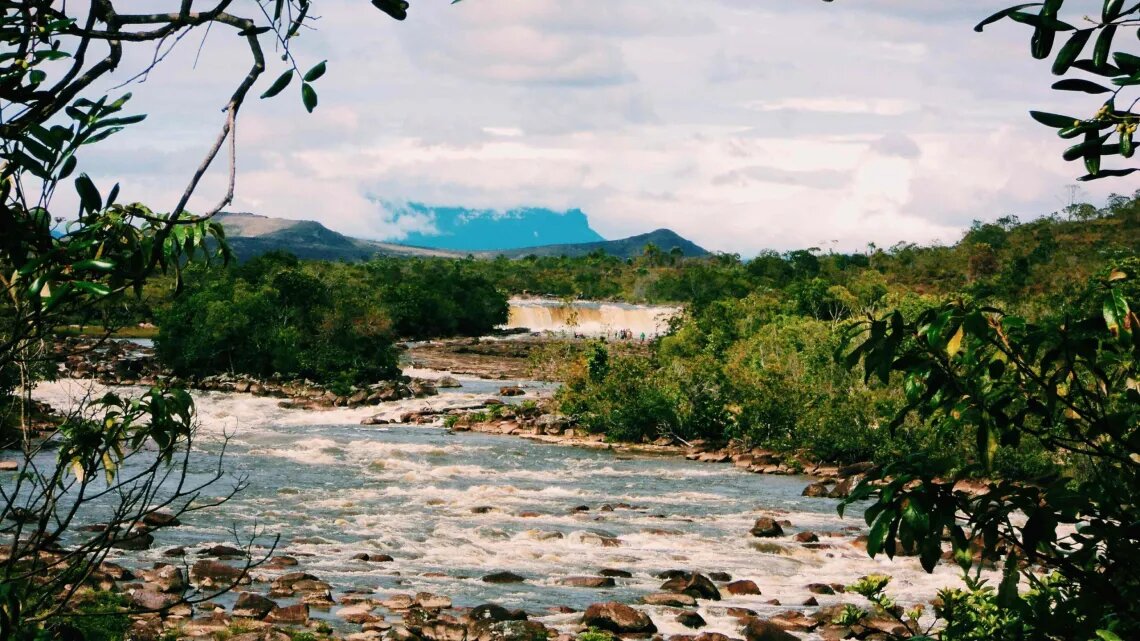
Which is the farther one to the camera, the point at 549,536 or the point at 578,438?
the point at 578,438

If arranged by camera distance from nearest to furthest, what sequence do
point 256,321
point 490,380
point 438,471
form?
1. point 438,471
2. point 256,321
3. point 490,380

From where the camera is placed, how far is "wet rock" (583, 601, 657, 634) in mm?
10805

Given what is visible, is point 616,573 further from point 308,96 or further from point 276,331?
point 276,331

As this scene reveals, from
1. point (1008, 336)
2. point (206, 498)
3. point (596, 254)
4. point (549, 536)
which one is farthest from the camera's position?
point (596, 254)

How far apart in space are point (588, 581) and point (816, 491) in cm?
771

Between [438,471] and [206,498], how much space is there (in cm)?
527

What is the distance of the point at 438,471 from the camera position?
21.1 m

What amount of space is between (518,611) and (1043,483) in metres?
8.69

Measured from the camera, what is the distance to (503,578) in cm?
1303

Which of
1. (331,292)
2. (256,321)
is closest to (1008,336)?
(256,321)

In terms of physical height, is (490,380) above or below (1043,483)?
below

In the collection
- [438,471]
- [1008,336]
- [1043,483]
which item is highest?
[1008,336]

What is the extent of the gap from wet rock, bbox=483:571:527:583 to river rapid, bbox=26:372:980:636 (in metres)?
0.14

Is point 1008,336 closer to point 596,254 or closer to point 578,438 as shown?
point 578,438
